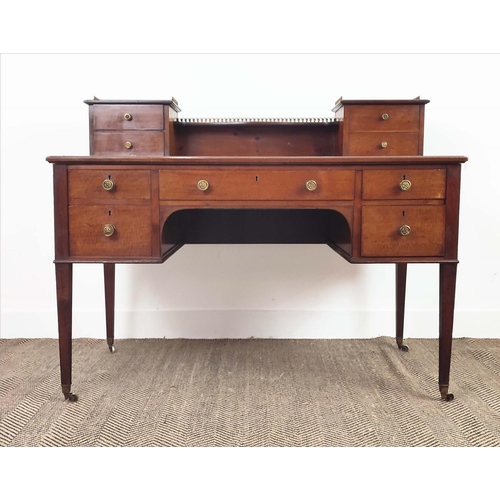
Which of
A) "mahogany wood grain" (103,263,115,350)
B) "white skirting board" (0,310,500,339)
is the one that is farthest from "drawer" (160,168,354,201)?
"white skirting board" (0,310,500,339)

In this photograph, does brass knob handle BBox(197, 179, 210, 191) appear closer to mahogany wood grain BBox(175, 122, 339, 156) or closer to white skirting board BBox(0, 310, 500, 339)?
mahogany wood grain BBox(175, 122, 339, 156)

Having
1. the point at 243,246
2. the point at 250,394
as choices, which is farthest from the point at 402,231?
the point at 243,246

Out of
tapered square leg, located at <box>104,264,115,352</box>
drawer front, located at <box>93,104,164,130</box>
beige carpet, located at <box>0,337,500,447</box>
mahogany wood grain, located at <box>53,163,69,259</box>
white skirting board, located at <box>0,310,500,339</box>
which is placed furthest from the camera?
white skirting board, located at <box>0,310,500,339</box>

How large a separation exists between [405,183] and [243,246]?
1.01m

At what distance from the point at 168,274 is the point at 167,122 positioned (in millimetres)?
854

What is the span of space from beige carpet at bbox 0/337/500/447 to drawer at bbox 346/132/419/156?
938mm

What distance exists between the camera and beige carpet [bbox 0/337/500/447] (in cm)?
147

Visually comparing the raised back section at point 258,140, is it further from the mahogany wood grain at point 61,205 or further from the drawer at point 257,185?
the mahogany wood grain at point 61,205

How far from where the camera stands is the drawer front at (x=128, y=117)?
184cm

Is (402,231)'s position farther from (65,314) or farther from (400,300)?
(65,314)

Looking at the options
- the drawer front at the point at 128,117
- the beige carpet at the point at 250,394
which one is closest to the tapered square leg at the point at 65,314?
the beige carpet at the point at 250,394

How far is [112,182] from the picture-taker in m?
1.57

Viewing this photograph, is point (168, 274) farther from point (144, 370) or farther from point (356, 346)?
point (356, 346)

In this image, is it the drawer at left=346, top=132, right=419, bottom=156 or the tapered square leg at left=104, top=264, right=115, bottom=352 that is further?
the tapered square leg at left=104, top=264, right=115, bottom=352
